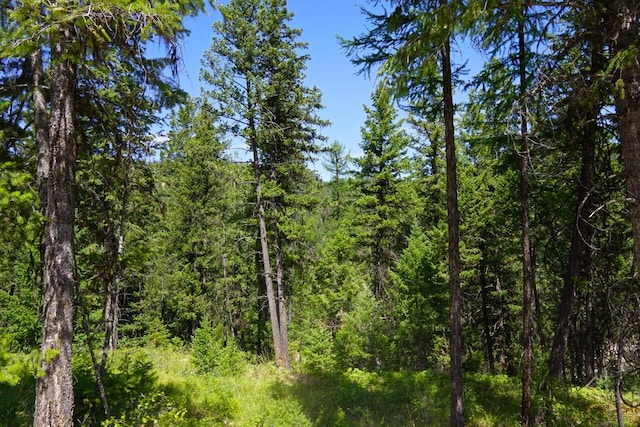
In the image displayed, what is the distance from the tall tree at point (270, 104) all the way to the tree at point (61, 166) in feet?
31.4

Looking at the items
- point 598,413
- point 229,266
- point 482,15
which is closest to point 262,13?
point 482,15

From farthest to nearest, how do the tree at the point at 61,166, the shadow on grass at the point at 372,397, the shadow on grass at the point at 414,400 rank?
the shadow on grass at the point at 372,397 < the shadow on grass at the point at 414,400 < the tree at the point at 61,166

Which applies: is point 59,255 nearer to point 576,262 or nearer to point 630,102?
point 630,102

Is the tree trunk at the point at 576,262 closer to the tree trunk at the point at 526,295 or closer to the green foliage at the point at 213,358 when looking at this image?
the tree trunk at the point at 526,295

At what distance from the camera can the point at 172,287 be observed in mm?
24688

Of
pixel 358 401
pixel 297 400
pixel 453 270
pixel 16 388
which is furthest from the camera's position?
pixel 358 401

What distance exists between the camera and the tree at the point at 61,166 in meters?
5.20

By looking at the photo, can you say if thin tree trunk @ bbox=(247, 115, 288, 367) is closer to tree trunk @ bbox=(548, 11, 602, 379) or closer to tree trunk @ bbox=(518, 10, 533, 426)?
tree trunk @ bbox=(518, 10, 533, 426)

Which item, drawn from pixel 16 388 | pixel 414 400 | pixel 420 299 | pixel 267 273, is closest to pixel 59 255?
pixel 16 388

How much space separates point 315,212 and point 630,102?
46.4 feet

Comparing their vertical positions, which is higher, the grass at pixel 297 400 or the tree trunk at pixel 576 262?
the tree trunk at pixel 576 262

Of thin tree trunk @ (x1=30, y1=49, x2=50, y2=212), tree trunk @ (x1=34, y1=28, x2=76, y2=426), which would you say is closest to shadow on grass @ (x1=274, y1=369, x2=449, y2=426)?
tree trunk @ (x1=34, y1=28, x2=76, y2=426)

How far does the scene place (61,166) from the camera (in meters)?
5.70

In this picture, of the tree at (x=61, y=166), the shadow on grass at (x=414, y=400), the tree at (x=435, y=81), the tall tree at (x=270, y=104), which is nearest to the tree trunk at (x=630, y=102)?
the tree at (x=435, y=81)
